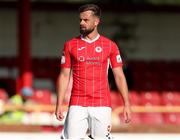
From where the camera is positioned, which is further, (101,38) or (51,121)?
(51,121)

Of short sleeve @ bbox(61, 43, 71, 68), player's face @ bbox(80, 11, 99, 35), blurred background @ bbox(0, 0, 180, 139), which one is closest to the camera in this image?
player's face @ bbox(80, 11, 99, 35)

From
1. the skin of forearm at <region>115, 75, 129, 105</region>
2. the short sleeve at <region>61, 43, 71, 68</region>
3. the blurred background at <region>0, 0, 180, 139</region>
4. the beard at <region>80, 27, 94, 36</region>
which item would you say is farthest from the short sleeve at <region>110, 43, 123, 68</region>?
the blurred background at <region>0, 0, 180, 139</region>

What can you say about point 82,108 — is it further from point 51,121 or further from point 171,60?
point 171,60

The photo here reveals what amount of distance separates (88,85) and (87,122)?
34 centimetres

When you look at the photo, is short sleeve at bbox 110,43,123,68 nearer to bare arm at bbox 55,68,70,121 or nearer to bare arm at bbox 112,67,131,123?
bare arm at bbox 112,67,131,123

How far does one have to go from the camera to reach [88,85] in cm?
662

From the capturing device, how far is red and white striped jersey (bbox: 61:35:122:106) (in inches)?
261

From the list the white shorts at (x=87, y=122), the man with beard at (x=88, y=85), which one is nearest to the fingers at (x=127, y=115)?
the man with beard at (x=88, y=85)

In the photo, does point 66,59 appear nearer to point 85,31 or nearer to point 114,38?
point 85,31

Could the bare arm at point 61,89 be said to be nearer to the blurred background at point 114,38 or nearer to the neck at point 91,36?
the neck at point 91,36

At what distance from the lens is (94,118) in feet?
21.8

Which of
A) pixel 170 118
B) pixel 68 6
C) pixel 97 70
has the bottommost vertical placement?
pixel 170 118

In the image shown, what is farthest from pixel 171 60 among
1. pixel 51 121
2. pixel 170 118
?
pixel 51 121

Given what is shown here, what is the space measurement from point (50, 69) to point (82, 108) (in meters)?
11.8
